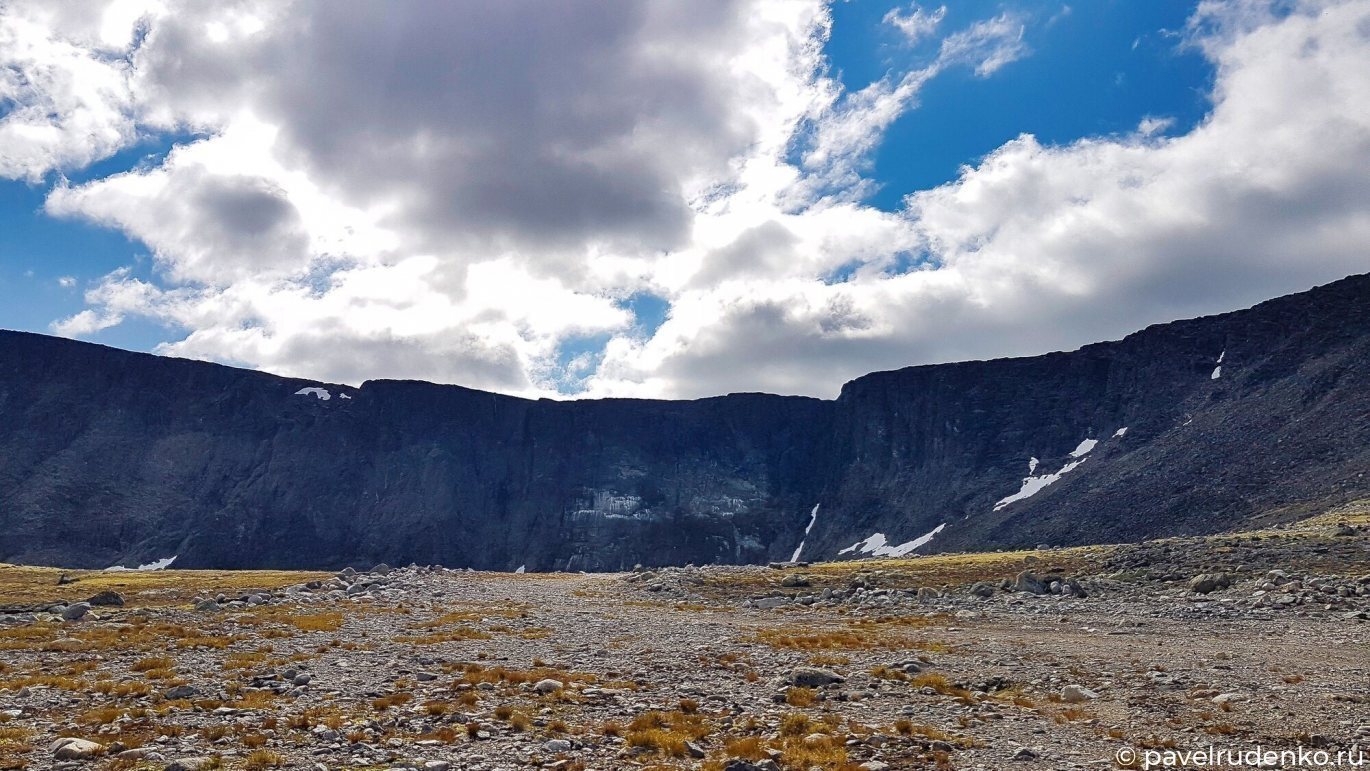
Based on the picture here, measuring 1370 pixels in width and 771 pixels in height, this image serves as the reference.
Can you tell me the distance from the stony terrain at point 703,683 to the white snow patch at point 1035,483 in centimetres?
15139

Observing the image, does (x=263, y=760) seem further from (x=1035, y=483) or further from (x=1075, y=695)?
(x=1035, y=483)

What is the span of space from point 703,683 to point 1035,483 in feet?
635

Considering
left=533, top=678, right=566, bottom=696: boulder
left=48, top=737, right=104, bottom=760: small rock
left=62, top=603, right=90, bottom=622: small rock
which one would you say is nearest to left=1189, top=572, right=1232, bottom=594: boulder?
left=533, top=678, right=566, bottom=696: boulder

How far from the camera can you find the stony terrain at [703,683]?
13211mm

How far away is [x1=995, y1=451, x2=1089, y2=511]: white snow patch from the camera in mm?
188250

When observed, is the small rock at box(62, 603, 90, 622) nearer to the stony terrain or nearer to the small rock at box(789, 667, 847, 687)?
the stony terrain

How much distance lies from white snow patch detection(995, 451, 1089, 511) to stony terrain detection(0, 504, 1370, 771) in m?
151

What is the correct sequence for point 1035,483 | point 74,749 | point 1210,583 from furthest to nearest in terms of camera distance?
point 1035,483 → point 1210,583 → point 74,749

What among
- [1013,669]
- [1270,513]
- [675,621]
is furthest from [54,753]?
[1270,513]

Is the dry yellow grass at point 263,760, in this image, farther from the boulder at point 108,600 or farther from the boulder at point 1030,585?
the boulder at point 1030,585

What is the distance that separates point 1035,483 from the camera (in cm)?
19338

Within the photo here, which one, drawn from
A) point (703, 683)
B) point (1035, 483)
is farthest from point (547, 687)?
point (1035, 483)

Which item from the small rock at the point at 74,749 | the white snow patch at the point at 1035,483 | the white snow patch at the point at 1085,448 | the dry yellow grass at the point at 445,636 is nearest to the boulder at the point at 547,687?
the small rock at the point at 74,749

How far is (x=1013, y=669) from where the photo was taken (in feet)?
70.9
